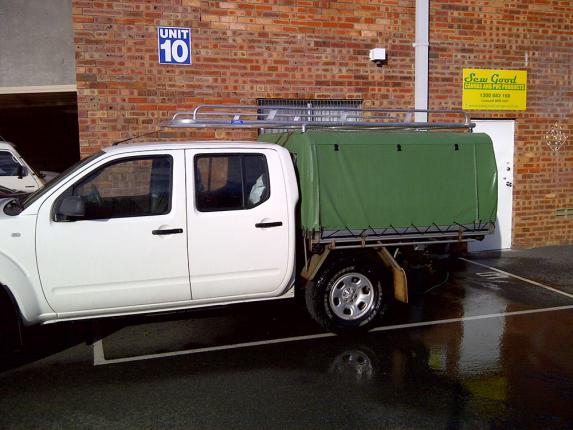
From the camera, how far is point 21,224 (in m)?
4.70

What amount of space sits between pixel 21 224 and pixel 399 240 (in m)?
3.46

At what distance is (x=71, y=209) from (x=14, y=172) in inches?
205

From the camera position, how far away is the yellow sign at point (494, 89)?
32.8 feet

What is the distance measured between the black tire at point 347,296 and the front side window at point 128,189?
65.8 inches

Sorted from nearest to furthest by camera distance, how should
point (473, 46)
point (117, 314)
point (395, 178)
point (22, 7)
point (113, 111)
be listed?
point (117, 314) → point (395, 178) → point (113, 111) → point (473, 46) → point (22, 7)

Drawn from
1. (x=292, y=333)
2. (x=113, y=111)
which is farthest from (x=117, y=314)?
(x=113, y=111)

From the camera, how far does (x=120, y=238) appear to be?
16.1 ft

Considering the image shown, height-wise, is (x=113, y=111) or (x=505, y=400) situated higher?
(x=113, y=111)

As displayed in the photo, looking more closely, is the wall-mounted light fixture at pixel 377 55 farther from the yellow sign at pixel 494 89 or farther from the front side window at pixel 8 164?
the front side window at pixel 8 164

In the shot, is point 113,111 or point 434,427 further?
point 113,111

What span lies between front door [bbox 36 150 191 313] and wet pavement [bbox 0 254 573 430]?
24.9 inches

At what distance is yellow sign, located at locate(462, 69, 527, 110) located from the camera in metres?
10.0

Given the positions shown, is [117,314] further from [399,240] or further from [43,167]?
[43,167]

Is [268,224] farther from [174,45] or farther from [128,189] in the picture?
[174,45]
